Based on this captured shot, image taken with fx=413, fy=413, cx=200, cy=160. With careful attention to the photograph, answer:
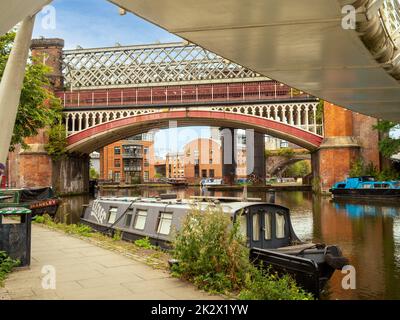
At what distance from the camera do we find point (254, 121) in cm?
3756

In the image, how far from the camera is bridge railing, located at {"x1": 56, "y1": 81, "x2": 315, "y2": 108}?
38375 mm

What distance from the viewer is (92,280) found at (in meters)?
6.36

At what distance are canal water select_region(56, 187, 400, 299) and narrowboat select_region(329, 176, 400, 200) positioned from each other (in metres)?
1.63

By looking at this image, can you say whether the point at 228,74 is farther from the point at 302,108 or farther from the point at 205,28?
→ the point at 205,28

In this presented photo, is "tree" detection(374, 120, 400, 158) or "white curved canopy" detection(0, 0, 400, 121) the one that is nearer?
"white curved canopy" detection(0, 0, 400, 121)

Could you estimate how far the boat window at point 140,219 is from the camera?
12883 mm

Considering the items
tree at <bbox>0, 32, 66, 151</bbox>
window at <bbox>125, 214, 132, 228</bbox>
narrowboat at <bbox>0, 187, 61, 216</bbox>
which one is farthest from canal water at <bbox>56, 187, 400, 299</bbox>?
tree at <bbox>0, 32, 66, 151</bbox>

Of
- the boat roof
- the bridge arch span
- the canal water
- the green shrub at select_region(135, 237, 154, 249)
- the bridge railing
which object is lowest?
the canal water

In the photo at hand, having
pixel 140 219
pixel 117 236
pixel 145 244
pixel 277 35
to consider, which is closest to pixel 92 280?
pixel 145 244

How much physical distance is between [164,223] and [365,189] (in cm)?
2423

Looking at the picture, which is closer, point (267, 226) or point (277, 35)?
point (277, 35)

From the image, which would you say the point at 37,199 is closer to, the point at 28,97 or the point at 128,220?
the point at 28,97

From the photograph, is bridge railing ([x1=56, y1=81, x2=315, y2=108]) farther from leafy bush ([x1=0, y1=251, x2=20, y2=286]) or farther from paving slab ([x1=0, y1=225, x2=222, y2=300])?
leafy bush ([x1=0, y1=251, x2=20, y2=286])

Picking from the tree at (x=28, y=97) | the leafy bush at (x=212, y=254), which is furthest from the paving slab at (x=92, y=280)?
the tree at (x=28, y=97)
